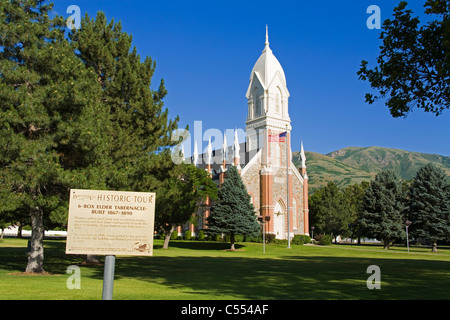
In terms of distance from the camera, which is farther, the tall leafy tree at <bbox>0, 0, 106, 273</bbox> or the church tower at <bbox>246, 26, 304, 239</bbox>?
the church tower at <bbox>246, 26, 304, 239</bbox>

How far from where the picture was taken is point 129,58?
23656 mm

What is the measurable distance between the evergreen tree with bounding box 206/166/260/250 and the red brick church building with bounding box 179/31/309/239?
43.3 feet

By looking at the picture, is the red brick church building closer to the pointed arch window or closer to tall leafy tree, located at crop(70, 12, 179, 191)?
the pointed arch window

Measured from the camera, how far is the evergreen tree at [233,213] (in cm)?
4166

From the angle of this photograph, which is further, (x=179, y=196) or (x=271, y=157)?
(x=271, y=157)

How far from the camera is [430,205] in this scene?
4697 centimetres

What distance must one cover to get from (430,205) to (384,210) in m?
4.83

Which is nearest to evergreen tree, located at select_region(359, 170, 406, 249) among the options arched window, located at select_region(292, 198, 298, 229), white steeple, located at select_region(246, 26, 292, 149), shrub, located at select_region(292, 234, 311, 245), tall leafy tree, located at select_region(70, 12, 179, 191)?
shrub, located at select_region(292, 234, 311, 245)

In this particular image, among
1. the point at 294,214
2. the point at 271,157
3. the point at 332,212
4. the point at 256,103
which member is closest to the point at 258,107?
the point at 256,103

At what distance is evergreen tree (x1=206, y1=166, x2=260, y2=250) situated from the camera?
1640 inches

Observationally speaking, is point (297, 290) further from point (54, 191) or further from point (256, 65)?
point (256, 65)

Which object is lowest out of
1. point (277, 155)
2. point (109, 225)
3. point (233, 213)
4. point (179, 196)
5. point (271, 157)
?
point (109, 225)

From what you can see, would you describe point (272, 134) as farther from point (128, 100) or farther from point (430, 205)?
point (128, 100)
